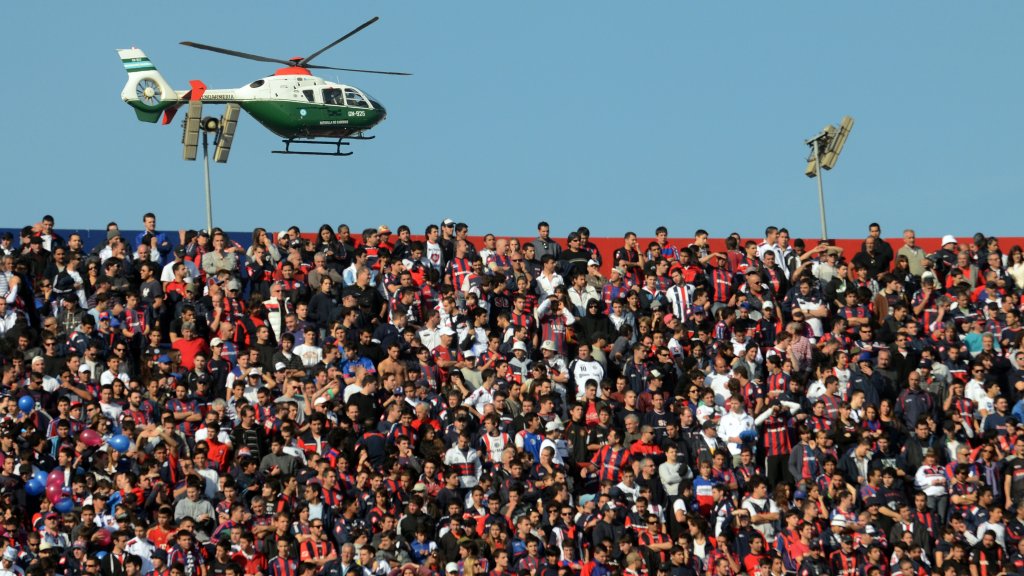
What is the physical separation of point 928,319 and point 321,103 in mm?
14681

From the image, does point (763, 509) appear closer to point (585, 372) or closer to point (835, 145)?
point (585, 372)

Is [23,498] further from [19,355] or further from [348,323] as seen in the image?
[348,323]

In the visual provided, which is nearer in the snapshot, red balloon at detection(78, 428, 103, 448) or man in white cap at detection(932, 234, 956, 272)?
red balloon at detection(78, 428, 103, 448)

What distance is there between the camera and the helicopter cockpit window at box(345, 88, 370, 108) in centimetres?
3903

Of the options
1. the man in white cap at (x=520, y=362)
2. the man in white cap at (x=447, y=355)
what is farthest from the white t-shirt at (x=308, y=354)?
the man in white cap at (x=520, y=362)

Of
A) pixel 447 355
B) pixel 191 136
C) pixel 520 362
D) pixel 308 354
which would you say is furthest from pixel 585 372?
pixel 191 136

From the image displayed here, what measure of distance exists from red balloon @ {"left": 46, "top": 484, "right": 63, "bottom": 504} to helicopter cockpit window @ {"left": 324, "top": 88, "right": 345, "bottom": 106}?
57.3 feet

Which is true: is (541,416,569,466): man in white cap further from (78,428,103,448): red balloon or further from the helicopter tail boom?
Result: the helicopter tail boom

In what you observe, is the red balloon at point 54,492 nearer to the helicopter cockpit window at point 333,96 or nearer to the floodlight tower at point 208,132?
the floodlight tower at point 208,132

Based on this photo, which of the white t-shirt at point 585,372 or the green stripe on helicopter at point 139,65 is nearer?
the white t-shirt at point 585,372

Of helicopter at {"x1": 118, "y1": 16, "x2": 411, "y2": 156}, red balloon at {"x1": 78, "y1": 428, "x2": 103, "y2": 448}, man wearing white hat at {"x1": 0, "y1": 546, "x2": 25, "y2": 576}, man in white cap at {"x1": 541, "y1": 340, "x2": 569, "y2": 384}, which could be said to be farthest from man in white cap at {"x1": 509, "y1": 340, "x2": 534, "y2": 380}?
helicopter at {"x1": 118, "y1": 16, "x2": 411, "y2": 156}

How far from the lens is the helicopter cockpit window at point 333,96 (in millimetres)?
38562

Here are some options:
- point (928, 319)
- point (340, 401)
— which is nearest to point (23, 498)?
point (340, 401)

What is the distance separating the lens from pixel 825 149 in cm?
3353
